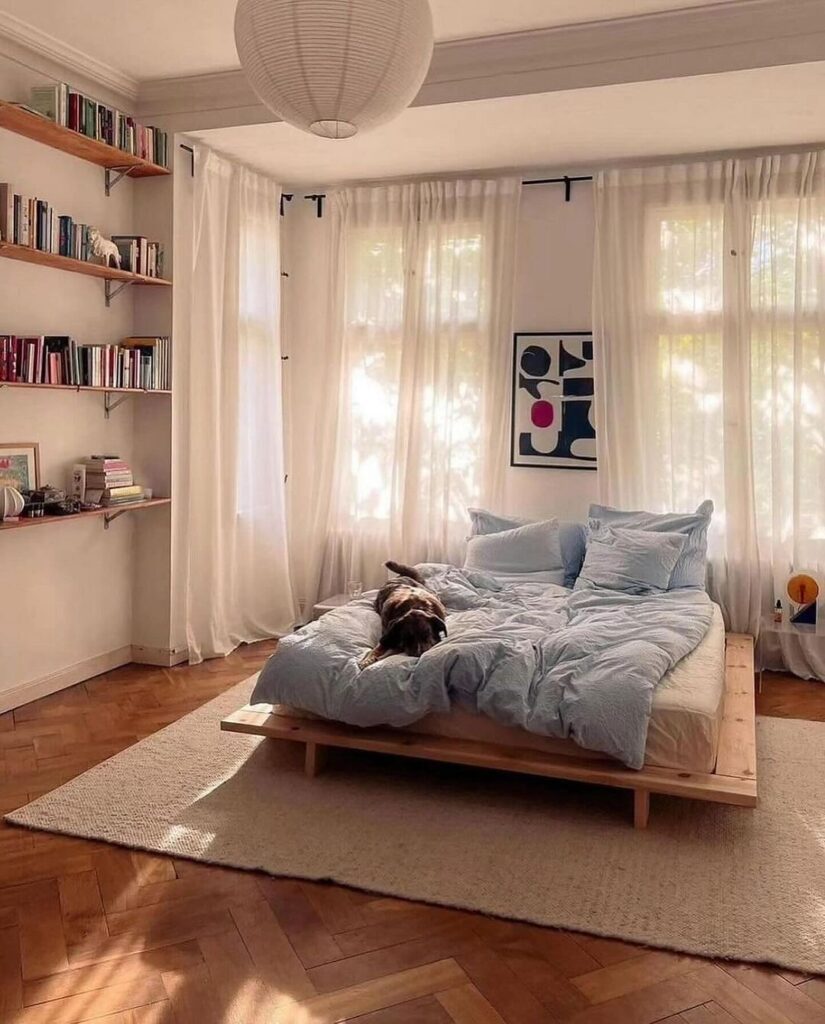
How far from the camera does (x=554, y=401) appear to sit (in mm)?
4980

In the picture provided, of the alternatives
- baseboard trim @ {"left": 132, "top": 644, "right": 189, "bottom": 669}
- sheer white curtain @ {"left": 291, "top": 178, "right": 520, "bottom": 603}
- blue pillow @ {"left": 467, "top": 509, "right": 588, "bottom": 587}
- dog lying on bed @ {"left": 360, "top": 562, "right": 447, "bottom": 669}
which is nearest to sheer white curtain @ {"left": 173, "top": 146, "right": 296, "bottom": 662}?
baseboard trim @ {"left": 132, "top": 644, "right": 189, "bottom": 669}

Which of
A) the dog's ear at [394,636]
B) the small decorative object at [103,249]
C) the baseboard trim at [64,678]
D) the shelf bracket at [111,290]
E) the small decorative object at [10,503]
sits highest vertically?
the small decorative object at [103,249]

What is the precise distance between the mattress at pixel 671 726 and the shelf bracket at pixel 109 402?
193 centimetres

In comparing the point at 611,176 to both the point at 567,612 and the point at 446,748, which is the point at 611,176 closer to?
the point at 567,612

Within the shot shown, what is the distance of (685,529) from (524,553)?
80cm

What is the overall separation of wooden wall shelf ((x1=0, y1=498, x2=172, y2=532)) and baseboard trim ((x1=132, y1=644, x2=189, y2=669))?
2.22 ft

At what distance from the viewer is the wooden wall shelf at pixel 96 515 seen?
11.7 feet

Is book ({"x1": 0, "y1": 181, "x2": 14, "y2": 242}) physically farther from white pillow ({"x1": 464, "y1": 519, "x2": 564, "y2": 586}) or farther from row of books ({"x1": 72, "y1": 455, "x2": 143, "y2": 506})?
white pillow ({"x1": 464, "y1": 519, "x2": 564, "y2": 586})

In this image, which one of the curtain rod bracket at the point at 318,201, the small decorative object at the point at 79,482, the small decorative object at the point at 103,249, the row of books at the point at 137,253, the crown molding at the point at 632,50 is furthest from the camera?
the curtain rod bracket at the point at 318,201

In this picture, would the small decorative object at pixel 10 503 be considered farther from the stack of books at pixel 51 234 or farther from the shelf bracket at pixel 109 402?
the stack of books at pixel 51 234

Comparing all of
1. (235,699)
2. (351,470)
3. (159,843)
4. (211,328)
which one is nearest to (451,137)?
(211,328)

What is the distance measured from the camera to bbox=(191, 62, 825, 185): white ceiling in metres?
3.76

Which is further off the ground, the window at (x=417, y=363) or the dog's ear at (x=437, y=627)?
the window at (x=417, y=363)

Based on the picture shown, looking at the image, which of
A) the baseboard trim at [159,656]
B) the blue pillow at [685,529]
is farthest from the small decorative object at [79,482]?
the blue pillow at [685,529]
